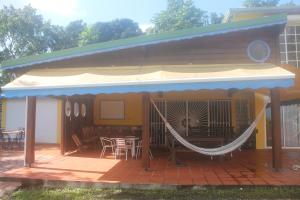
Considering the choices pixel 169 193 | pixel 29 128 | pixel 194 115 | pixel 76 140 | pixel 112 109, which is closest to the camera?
pixel 169 193

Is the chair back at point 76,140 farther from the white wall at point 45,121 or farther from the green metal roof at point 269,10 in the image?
the green metal roof at point 269,10

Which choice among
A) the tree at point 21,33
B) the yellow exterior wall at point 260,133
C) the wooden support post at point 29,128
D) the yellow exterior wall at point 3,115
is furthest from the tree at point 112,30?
the wooden support post at point 29,128

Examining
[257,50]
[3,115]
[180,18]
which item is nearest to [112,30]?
[180,18]

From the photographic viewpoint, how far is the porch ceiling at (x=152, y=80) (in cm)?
713

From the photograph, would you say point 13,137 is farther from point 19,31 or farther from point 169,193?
point 19,31

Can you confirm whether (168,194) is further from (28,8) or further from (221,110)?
(28,8)

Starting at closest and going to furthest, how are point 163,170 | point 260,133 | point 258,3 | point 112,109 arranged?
point 163,170 → point 260,133 → point 112,109 → point 258,3

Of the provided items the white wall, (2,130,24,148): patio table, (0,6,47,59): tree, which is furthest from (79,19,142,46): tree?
(2,130,24,148): patio table

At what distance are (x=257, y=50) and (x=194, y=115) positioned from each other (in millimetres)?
5700

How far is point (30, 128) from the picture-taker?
9438 mm

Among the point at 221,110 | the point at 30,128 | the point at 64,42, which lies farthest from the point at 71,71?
the point at 64,42

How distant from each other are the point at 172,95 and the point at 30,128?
22.4 ft

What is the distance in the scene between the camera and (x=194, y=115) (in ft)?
47.8

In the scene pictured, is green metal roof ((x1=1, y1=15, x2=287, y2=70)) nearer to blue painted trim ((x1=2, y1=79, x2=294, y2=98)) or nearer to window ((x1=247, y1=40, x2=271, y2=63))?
window ((x1=247, y1=40, x2=271, y2=63))
